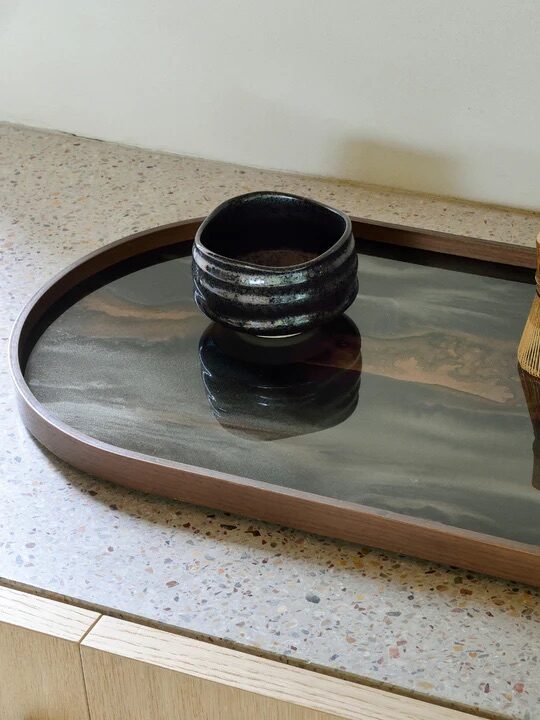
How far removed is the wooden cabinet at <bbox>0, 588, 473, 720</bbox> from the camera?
57 centimetres

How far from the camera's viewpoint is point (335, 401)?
0.76 meters

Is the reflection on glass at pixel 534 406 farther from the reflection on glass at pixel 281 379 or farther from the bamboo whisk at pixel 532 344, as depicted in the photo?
the reflection on glass at pixel 281 379

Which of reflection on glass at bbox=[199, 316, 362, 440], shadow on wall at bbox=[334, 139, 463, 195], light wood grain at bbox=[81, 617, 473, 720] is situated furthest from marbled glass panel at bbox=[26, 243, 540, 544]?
shadow on wall at bbox=[334, 139, 463, 195]

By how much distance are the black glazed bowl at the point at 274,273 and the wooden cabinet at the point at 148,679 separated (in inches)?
10.3

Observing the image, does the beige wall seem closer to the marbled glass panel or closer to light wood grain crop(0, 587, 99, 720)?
the marbled glass panel

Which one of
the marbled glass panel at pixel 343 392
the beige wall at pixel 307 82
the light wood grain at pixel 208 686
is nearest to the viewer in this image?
the light wood grain at pixel 208 686

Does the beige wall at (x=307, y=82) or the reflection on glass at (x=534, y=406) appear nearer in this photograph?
the reflection on glass at (x=534, y=406)

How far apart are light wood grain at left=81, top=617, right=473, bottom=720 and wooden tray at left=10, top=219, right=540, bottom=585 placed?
0.34 ft

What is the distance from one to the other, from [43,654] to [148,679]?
0.25 feet

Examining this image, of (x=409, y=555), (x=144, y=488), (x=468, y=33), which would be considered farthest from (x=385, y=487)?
(x=468, y=33)

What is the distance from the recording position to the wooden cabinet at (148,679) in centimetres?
57

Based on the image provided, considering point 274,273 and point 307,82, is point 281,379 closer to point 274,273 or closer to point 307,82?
point 274,273

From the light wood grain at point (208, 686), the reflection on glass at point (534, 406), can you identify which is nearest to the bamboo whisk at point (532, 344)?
the reflection on glass at point (534, 406)

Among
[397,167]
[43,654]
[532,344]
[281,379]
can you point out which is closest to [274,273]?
[281,379]
